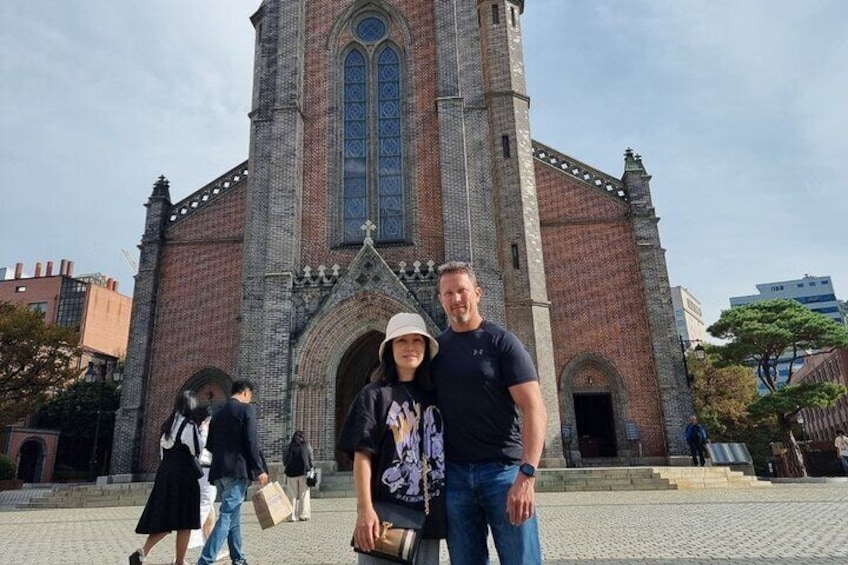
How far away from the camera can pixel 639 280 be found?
21.0 m

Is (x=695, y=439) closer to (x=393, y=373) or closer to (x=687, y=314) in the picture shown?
(x=393, y=373)

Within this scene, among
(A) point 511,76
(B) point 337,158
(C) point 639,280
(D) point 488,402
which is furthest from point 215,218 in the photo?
(D) point 488,402

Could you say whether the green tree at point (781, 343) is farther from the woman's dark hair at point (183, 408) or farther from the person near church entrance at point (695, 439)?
the woman's dark hair at point (183, 408)

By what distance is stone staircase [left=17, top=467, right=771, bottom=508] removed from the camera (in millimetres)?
14422

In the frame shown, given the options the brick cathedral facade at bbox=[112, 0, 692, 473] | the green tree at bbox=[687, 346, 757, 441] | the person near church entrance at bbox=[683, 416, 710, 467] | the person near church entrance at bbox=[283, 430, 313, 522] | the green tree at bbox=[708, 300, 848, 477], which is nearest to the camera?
the person near church entrance at bbox=[283, 430, 313, 522]

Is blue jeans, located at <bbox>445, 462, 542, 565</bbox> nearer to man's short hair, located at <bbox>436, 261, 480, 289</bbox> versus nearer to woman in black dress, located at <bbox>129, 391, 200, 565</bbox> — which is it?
man's short hair, located at <bbox>436, 261, 480, 289</bbox>

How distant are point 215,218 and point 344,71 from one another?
7.37 meters

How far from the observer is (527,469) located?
2781 mm

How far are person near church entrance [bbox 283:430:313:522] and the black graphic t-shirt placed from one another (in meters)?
8.46

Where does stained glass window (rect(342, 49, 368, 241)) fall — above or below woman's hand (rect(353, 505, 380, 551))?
above

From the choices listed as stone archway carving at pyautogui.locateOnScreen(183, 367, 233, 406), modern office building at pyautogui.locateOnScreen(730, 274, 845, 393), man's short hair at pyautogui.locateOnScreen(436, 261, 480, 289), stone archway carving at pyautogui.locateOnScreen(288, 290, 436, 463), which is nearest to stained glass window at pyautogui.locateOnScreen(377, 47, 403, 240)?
stone archway carving at pyautogui.locateOnScreen(288, 290, 436, 463)

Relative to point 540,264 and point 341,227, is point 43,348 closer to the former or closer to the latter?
point 341,227

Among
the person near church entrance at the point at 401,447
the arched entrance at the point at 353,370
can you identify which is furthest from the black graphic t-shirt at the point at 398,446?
the arched entrance at the point at 353,370

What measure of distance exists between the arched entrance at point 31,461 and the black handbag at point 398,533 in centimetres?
4083
